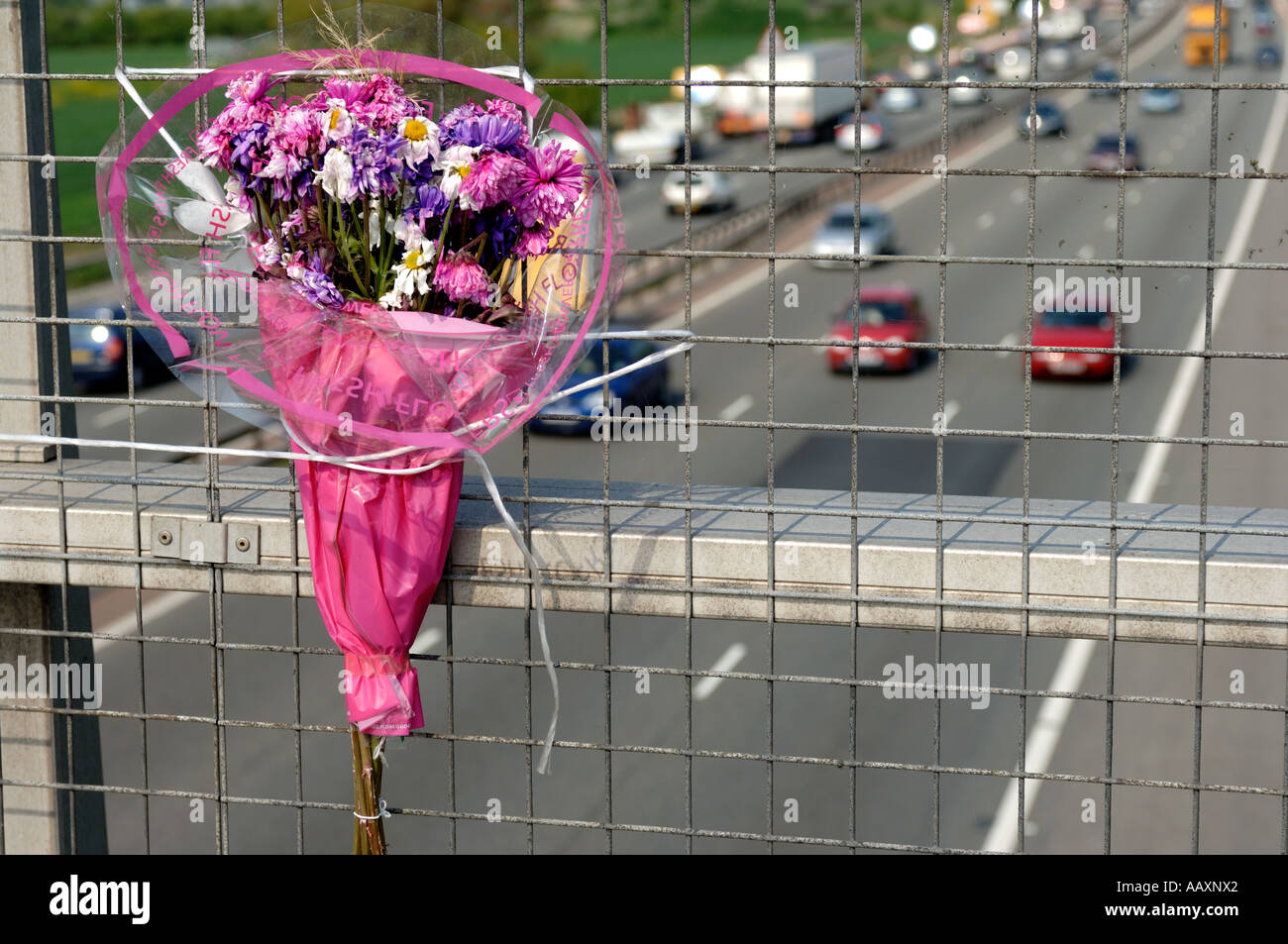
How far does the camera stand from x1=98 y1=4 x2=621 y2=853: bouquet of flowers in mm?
4219

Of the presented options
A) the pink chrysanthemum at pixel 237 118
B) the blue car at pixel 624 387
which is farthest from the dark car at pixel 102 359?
the pink chrysanthemum at pixel 237 118

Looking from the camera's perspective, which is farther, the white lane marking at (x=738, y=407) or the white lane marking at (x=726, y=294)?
the white lane marking at (x=726, y=294)

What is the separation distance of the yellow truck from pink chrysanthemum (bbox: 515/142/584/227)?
1.83 m

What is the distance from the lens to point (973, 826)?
12289 mm

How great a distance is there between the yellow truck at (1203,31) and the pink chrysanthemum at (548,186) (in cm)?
183

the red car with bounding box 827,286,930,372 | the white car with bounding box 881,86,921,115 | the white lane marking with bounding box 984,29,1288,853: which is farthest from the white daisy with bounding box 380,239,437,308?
the white car with bounding box 881,86,921,115

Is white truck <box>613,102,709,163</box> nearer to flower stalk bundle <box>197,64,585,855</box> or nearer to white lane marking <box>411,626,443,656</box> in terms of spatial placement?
white lane marking <box>411,626,443,656</box>

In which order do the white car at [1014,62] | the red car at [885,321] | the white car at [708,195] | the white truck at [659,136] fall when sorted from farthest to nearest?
the white truck at [659,136]
the white car at [708,195]
the red car at [885,321]
the white car at [1014,62]

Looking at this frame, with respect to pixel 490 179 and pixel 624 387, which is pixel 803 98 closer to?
pixel 624 387

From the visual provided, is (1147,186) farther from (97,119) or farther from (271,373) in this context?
(271,373)

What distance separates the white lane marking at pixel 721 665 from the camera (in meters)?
15.0

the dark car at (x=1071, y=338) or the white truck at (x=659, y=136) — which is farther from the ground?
the white truck at (x=659, y=136)

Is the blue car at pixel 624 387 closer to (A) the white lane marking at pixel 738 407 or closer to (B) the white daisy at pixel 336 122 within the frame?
(A) the white lane marking at pixel 738 407

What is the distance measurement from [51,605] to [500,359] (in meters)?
2.29
